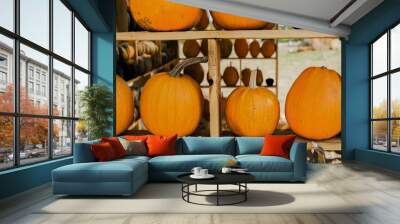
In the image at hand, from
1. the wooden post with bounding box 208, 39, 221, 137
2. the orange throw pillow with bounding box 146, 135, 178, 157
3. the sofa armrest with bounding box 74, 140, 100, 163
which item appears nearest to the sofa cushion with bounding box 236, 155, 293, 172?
the orange throw pillow with bounding box 146, 135, 178, 157

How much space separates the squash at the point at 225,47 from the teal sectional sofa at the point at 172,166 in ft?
7.36

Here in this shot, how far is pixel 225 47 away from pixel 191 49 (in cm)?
67

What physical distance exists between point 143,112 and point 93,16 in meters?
2.07

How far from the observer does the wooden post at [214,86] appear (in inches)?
320

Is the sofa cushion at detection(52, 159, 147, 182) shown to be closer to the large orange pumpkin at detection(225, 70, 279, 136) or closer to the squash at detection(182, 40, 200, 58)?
the large orange pumpkin at detection(225, 70, 279, 136)

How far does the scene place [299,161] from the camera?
570 cm

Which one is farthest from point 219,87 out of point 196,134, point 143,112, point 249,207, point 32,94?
point 249,207

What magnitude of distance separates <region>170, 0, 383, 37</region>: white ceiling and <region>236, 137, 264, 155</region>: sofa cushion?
7.60ft

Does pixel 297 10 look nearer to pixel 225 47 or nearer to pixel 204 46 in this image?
pixel 225 47

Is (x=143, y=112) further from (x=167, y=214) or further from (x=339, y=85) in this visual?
(x=167, y=214)

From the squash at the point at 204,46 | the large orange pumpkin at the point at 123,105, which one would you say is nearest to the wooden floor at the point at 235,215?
the large orange pumpkin at the point at 123,105

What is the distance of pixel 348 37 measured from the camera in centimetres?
846

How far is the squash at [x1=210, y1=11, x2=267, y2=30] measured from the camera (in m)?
8.20

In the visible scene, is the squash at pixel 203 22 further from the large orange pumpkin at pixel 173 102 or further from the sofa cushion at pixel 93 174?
the sofa cushion at pixel 93 174
